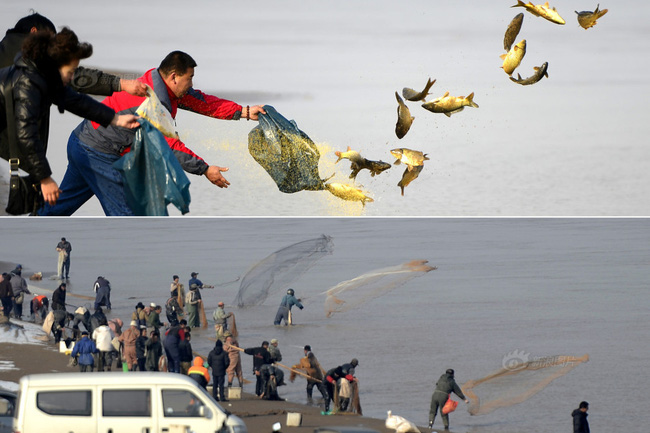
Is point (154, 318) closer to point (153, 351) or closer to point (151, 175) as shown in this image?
point (153, 351)

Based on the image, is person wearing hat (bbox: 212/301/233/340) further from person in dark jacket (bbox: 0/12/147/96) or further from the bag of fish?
person in dark jacket (bbox: 0/12/147/96)

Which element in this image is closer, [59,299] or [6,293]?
[59,299]

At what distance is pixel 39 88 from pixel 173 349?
806cm

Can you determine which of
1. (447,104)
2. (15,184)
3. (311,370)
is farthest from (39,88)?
(311,370)

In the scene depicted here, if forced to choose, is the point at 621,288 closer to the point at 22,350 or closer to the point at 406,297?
the point at 406,297

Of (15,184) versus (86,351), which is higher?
(15,184)

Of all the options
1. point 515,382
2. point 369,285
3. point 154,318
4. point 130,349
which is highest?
point 369,285

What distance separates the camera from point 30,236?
95.5ft

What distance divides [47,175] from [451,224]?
2652 cm

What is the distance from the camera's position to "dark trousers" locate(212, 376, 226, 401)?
18594mm

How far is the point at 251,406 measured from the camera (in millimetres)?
18844

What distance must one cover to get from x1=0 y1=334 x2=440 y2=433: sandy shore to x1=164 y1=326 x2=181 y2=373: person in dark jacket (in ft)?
3.19

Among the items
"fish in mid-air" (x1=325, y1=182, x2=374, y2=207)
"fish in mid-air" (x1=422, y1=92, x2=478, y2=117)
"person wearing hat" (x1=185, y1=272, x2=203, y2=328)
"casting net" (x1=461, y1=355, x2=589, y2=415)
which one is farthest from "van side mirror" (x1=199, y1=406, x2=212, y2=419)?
"casting net" (x1=461, y1=355, x2=589, y2=415)

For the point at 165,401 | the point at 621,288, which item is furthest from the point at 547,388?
the point at 165,401
